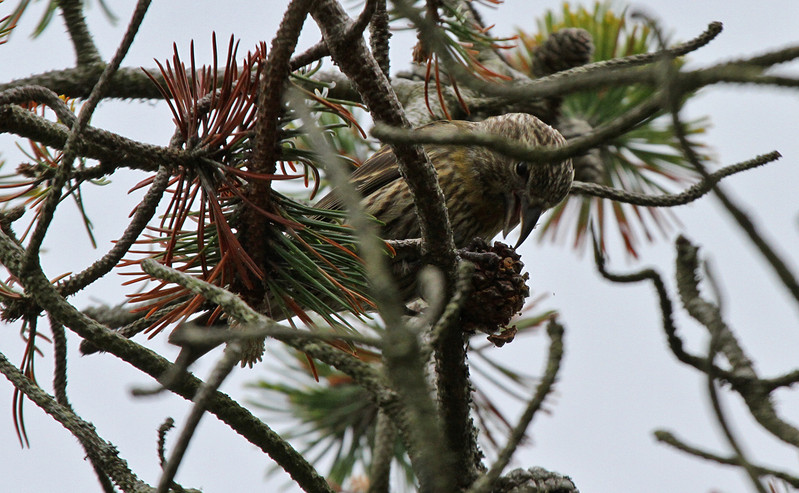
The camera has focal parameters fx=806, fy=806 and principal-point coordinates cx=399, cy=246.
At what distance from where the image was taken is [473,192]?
10.8ft

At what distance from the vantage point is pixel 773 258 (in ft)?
3.08

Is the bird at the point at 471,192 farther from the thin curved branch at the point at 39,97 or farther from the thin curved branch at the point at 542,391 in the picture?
the thin curved branch at the point at 542,391

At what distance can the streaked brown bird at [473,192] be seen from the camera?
126 inches

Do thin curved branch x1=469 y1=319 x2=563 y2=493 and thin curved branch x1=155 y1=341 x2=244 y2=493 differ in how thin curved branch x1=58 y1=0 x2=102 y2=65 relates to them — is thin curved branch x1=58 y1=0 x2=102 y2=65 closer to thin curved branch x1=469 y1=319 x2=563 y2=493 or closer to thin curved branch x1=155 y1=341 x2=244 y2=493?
thin curved branch x1=155 y1=341 x2=244 y2=493

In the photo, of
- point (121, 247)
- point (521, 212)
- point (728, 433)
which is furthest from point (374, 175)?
point (728, 433)

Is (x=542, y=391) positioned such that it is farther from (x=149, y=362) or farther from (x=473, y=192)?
(x=473, y=192)

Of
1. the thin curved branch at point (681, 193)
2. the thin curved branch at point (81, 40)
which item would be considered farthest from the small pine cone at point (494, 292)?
the thin curved branch at point (81, 40)

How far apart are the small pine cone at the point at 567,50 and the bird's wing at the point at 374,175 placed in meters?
0.93

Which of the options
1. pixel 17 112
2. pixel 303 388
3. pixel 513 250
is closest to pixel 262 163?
pixel 17 112

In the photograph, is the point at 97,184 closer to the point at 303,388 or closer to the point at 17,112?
the point at 17,112

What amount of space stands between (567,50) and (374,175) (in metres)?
1.12

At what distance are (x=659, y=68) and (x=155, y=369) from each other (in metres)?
1.12

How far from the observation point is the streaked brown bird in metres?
3.19

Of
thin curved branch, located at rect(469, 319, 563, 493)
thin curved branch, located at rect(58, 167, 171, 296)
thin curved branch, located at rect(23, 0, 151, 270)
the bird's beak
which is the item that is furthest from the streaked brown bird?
thin curved branch, located at rect(469, 319, 563, 493)
